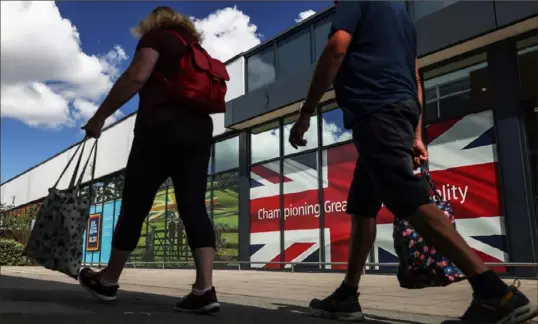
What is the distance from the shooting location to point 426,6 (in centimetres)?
893

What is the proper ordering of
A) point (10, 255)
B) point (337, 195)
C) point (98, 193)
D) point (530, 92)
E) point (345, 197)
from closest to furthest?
point (530, 92), point (345, 197), point (337, 195), point (10, 255), point (98, 193)

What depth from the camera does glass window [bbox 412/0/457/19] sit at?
28.3 ft

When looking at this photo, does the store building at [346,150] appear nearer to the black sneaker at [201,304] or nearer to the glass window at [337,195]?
the glass window at [337,195]

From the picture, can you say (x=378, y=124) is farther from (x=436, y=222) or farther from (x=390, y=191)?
(x=436, y=222)

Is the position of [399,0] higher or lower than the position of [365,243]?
higher

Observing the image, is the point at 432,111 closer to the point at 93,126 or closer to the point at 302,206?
the point at 302,206

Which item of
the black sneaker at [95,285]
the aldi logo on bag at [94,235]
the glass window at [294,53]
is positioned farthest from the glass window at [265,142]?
the black sneaker at [95,285]

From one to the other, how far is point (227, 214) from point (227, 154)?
5.59ft

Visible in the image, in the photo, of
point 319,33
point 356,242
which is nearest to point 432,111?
point 319,33

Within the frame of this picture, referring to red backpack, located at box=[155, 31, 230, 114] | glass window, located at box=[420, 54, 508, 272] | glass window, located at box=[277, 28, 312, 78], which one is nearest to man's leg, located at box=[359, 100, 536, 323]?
red backpack, located at box=[155, 31, 230, 114]

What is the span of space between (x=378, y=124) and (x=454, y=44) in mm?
6723

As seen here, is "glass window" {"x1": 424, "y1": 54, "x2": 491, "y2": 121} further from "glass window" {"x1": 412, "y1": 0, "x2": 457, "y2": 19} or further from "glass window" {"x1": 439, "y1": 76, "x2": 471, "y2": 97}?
"glass window" {"x1": 412, "y1": 0, "x2": 457, "y2": 19}

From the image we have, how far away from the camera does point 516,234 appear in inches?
296

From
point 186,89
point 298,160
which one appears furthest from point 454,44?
point 186,89
